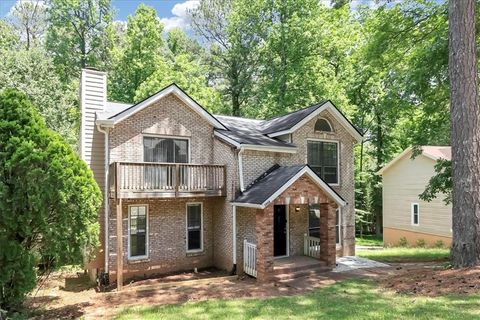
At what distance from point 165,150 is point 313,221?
7012 mm

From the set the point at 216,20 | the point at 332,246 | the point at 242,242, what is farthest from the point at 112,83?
the point at 332,246

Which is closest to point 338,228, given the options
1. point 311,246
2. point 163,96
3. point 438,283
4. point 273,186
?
point 311,246

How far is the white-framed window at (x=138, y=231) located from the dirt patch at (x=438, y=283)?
821cm

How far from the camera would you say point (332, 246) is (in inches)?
509

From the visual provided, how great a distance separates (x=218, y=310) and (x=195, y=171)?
5.61m

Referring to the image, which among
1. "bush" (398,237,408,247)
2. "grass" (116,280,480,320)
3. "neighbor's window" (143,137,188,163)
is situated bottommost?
Result: "bush" (398,237,408,247)

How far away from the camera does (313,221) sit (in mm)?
14875

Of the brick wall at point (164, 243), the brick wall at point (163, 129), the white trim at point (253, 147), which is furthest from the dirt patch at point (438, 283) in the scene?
the brick wall at point (163, 129)

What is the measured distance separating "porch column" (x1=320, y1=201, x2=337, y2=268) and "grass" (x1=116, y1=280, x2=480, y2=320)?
3.19m

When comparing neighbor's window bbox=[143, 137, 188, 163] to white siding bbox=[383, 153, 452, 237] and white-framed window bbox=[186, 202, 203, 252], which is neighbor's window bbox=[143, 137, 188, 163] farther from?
white siding bbox=[383, 153, 452, 237]

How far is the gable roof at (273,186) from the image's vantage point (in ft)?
37.6

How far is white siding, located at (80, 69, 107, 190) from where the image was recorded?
1240 centimetres

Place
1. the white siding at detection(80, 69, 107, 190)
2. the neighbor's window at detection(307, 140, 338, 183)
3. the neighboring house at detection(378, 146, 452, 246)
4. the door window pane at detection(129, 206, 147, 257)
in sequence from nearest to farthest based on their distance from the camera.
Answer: the white siding at detection(80, 69, 107, 190) < the door window pane at detection(129, 206, 147, 257) < the neighbor's window at detection(307, 140, 338, 183) < the neighboring house at detection(378, 146, 452, 246)

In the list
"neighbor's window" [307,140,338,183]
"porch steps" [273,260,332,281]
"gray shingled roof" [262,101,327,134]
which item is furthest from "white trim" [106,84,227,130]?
"porch steps" [273,260,332,281]
